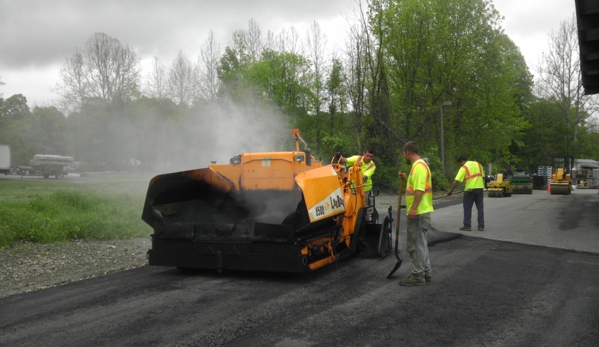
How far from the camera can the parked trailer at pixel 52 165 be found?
1364 inches

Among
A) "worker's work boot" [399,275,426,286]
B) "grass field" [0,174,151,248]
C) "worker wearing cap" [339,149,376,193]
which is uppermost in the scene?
"worker wearing cap" [339,149,376,193]

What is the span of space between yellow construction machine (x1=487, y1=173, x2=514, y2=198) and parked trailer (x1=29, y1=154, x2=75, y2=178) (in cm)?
2541

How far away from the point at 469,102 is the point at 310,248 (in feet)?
94.7

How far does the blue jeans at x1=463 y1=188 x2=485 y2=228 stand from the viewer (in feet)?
36.1

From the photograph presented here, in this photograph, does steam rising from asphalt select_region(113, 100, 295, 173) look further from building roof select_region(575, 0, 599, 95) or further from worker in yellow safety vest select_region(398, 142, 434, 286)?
building roof select_region(575, 0, 599, 95)

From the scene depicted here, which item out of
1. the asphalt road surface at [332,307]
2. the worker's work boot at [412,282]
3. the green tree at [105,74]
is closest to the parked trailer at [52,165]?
the green tree at [105,74]

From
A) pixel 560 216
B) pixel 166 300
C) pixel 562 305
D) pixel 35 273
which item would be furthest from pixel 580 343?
pixel 560 216

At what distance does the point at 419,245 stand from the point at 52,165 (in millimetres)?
34896

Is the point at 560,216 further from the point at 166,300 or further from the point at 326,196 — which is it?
the point at 166,300

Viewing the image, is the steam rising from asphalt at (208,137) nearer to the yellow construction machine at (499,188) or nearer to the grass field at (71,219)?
the grass field at (71,219)

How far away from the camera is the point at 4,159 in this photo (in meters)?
36.5

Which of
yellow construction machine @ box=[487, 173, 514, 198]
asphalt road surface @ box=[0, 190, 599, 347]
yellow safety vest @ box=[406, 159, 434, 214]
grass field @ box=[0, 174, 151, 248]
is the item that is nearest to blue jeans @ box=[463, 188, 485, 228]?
asphalt road surface @ box=[0, 190, 599, 347]

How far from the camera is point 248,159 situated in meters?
6.99

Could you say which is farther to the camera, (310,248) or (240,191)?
(240,191)
